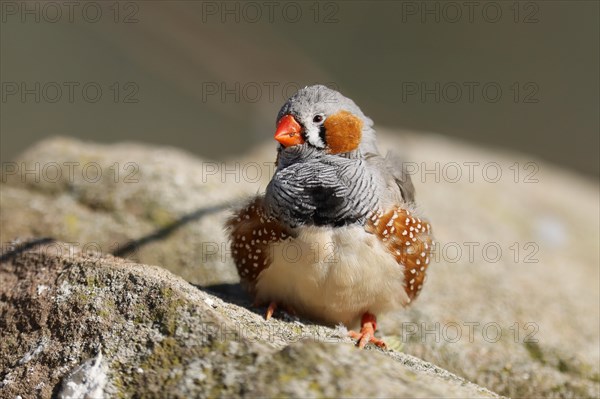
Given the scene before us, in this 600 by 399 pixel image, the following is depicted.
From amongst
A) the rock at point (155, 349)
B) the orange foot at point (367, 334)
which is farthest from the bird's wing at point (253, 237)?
the orange foot at point (367, 334)

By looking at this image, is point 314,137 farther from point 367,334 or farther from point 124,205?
point 124,205

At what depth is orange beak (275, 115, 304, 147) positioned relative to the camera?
177 inches

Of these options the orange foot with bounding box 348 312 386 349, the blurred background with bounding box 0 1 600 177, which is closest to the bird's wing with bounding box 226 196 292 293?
the orange foot with bounding box 348 312 386 349

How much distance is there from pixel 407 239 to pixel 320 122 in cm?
92

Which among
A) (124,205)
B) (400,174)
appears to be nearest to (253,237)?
(400,174)

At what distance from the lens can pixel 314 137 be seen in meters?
4.61

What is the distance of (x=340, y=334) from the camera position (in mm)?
4527

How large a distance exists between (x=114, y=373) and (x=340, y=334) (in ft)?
5.33

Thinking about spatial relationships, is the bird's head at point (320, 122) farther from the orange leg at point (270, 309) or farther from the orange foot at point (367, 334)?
the orange foot at point (367, 334)

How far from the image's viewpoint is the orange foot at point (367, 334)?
14.3ft

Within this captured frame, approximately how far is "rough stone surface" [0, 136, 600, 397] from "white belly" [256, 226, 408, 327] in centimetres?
22

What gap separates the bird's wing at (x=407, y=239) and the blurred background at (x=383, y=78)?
9174 millimetres

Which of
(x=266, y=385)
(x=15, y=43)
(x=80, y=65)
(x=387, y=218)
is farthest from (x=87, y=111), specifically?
(x=266, y=385)

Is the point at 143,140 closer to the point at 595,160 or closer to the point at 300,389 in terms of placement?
the point at 595,160
